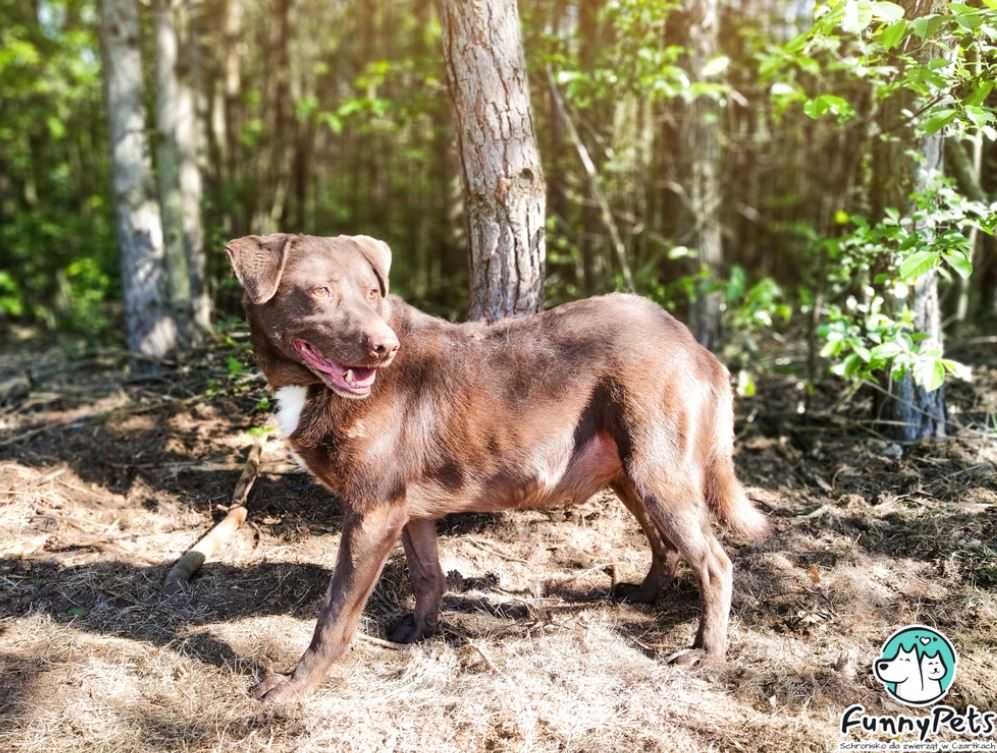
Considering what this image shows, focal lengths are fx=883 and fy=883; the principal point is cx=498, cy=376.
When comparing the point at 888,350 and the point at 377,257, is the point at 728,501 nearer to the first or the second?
the point at 888,350

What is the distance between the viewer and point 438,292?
534 inches

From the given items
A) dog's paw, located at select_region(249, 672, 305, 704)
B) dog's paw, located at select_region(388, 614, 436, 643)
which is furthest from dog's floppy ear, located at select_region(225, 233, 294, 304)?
dog's paw, located at select_region(388, 614, 436, 643)

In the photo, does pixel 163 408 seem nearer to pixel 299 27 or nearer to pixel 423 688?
pixel 423 688

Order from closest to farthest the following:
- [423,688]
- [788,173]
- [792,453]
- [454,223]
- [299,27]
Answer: [423,688] < [792,453] < [454,223] < [788,173] < [299,27]

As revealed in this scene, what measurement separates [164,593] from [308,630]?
36.1 inches

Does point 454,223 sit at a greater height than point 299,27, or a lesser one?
lesser

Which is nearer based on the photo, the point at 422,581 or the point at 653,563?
the point at 422,581

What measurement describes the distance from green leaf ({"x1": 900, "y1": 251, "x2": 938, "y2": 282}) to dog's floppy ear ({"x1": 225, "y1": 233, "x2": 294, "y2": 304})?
2.93 metres

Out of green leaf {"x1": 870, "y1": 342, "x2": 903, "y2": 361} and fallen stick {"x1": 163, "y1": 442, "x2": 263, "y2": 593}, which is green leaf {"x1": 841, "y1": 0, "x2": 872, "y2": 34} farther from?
fallen stick {"x1": 163, "y1": 442, "x2": 263, "y2": 593}

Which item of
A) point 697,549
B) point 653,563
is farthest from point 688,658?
point 653,563

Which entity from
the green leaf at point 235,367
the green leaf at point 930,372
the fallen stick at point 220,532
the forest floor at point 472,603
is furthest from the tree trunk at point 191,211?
the green leaf at point 930,372

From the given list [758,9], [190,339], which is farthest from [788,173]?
[190,339]

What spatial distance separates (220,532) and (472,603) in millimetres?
1645

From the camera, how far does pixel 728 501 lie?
4348 millimetres
